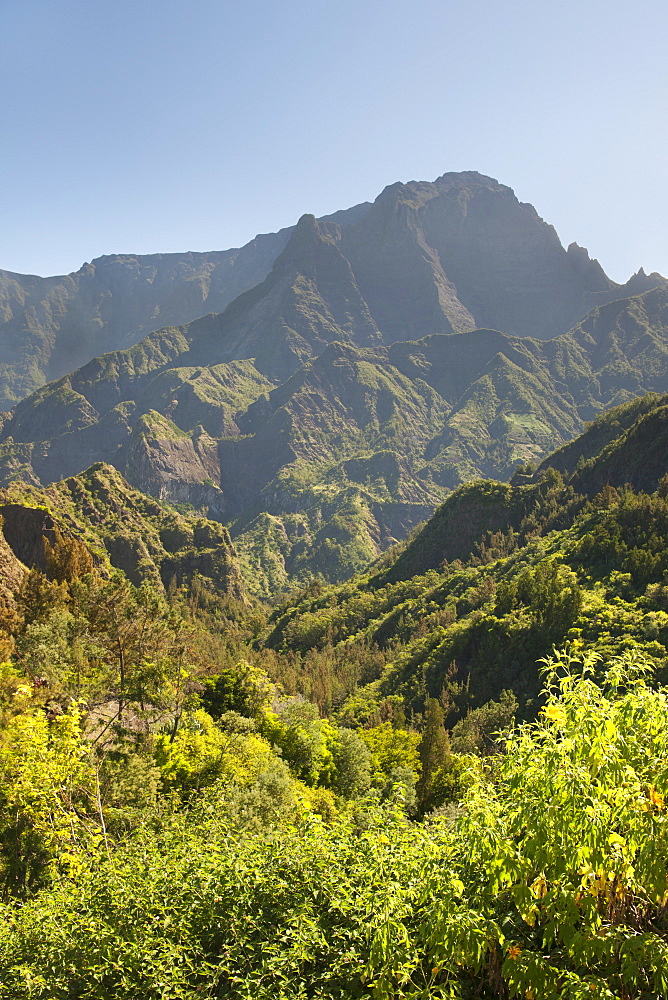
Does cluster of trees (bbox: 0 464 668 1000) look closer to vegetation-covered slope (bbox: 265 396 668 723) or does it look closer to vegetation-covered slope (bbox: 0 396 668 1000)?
vegetation-covered slope (bbox: 0 396 668 1000)

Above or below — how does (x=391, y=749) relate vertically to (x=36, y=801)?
below

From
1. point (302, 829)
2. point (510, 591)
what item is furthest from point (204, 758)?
point (510, 591)

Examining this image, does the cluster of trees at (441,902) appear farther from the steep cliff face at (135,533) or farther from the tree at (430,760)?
the steep cliff face at (135,533)

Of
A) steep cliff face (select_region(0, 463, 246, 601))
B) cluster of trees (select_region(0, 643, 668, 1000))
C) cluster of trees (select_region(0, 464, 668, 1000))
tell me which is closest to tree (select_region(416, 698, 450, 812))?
cluster of trees (select_region(0, 464, 668, 1000))

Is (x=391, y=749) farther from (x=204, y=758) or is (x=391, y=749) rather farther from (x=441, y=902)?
(x=441, y=902)

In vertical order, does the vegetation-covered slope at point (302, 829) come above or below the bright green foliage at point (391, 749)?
above

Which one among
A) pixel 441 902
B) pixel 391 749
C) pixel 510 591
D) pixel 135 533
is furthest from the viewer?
pixel 135 533

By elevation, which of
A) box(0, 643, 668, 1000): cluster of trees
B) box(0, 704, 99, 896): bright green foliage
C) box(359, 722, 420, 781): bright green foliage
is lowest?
box(359, 722, 420, 781): bright green foliage

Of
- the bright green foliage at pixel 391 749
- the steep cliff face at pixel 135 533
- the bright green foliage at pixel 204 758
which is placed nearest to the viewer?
the bright green foliage at pixel 204 758

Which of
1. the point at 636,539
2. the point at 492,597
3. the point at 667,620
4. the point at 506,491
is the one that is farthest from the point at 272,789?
the point at 506,491

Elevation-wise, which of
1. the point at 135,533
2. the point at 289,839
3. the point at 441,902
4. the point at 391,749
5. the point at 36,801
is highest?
the point at 441,902

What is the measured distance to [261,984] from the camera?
7812 millimetres

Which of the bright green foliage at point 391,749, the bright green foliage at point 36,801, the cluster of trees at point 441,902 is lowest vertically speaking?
the bright green foliage at point 391,749

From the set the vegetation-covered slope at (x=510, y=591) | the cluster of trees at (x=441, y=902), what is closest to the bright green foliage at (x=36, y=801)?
the cluster of trees at (x=441, y=902)
